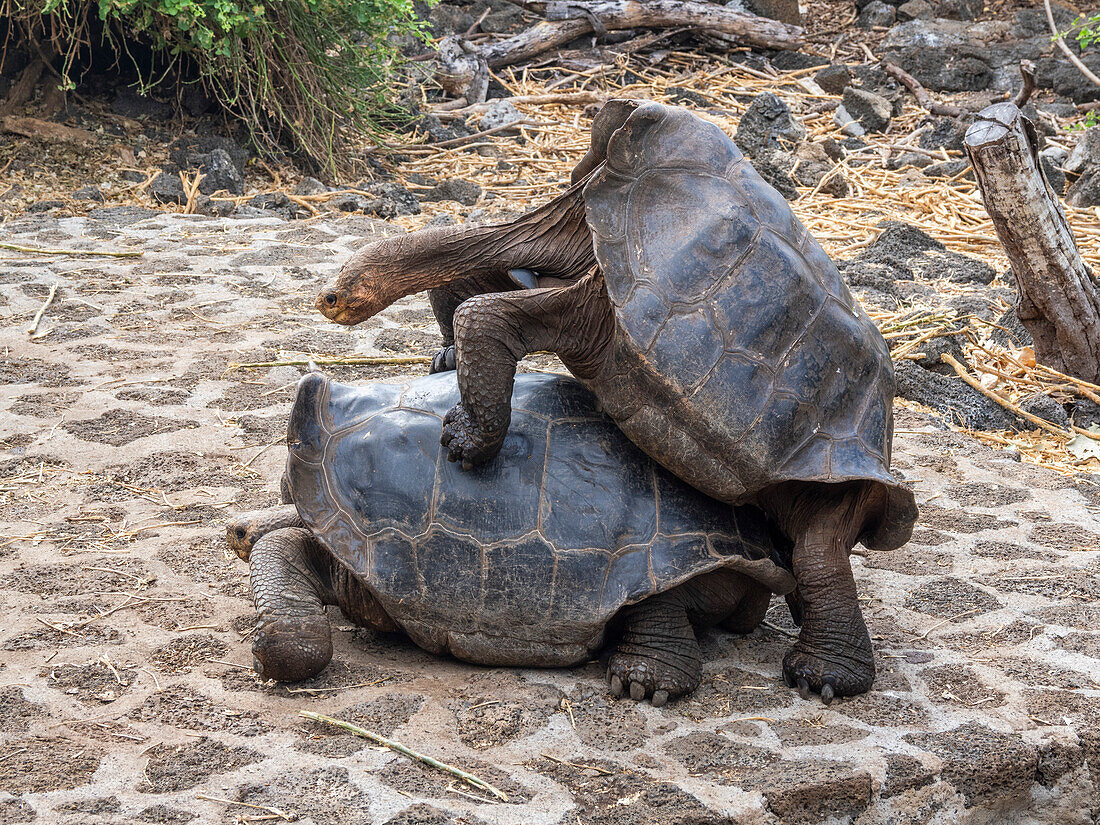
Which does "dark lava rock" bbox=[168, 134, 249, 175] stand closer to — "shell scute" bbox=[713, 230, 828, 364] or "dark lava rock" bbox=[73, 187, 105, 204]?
"dark lava rock" bbox=[73, 187, 105, 204]

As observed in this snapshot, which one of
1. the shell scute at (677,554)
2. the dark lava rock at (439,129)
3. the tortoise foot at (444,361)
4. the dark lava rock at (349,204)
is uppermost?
the tortoise foot at (444,361)

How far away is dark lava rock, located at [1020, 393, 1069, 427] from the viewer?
5223mm

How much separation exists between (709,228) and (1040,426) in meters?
3.02

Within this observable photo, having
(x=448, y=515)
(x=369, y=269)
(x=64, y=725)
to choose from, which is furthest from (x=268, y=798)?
(x=369, y=269)

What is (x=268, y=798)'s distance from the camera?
2324mm

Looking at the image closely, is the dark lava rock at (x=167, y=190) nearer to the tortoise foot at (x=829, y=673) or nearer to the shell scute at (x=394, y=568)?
the shell scute at (x=394, y=568)

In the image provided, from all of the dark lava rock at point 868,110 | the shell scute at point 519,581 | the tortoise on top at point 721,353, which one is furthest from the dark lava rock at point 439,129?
the shell scute at point 519,581

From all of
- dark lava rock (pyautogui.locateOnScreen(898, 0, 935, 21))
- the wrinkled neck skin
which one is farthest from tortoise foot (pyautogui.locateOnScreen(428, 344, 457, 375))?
dark lava rock (pyautogui.locateOnScreen(898, 0, 935, 21))

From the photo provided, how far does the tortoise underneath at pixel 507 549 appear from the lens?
2.86 meters

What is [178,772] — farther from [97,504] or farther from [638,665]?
[97,504]

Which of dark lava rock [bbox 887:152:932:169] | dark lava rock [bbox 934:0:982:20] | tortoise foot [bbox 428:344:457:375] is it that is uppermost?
dark lava rock [bbox 934:0:982:20]

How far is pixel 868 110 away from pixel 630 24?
3.04 metres

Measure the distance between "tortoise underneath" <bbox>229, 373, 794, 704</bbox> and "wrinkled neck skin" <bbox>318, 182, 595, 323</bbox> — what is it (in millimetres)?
376

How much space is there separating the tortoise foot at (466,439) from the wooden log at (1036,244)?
3.08 m
